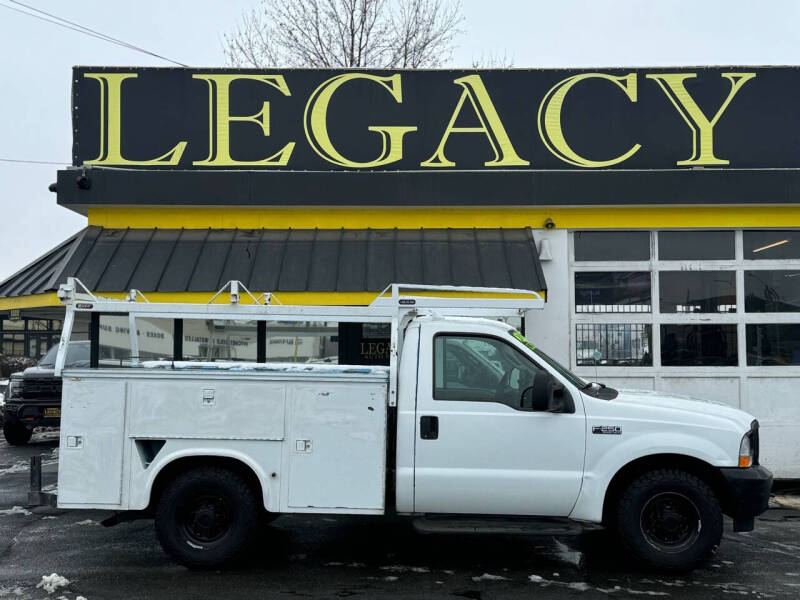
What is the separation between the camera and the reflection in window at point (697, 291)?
10672mm

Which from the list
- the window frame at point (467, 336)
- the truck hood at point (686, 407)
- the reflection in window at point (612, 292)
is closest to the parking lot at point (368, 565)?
the truck hood at point (686, 407)

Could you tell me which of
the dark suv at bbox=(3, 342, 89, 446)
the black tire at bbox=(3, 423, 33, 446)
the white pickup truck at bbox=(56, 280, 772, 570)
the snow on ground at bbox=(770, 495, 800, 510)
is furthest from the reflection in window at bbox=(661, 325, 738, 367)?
the black tire at bbox=(3, 423, 33, 446)

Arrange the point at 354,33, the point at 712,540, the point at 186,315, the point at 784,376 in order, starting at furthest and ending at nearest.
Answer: the point at 354,33, the point at 784,376, the point at 186,315, the point at 712,540

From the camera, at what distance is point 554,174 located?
10742 mm

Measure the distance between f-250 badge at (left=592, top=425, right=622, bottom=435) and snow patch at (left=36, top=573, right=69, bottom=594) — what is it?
13.8 ft

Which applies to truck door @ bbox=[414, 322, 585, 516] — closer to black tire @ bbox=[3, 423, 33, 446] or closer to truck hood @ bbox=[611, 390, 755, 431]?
truck hood @ bbox=[611, 390, 755, 431]

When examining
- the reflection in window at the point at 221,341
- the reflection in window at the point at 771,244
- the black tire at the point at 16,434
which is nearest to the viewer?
the reflection in window at the point at 221,341

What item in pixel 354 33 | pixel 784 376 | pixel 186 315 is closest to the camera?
pixel 186 315

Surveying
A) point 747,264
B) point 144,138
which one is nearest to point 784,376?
point 747,264

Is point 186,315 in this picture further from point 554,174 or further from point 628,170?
point 628,170

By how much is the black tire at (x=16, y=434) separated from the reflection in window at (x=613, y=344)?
9.63 metres

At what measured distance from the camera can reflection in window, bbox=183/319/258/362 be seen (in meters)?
7.27

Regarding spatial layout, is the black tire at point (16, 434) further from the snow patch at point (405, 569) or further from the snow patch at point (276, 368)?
the snow patch at point (405, 569)

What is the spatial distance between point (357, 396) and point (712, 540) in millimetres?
2959
